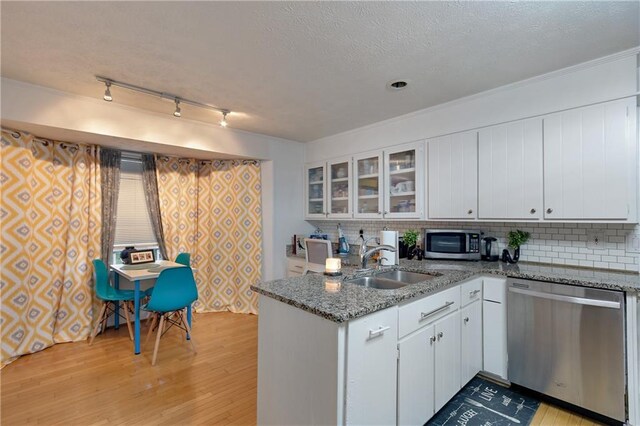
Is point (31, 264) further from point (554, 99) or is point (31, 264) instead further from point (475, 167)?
point (554, 99)

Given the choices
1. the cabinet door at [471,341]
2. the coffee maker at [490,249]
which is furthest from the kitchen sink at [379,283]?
the coffee maker at [490,249]

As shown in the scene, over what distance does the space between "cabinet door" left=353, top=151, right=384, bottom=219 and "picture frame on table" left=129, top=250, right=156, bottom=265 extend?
8.22ft

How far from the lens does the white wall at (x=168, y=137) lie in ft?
8.07

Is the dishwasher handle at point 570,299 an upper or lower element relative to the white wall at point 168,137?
lower

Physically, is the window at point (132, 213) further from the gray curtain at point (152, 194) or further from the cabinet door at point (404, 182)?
the cabinet door at point (404, 182)

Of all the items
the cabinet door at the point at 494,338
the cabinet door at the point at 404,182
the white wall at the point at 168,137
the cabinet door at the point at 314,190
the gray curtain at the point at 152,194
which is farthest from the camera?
the cabinet door at the point at 314,190

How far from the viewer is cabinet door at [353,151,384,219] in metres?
3.37

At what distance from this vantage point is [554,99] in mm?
2250

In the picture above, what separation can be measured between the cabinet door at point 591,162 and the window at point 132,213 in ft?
13.8

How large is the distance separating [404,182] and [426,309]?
1689 mm

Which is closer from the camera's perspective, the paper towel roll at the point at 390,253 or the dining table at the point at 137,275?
the paper towel roll at the point at 390,253


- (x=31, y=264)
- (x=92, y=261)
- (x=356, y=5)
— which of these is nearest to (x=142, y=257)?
(x=92, y=261)

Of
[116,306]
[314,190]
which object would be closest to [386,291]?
[314,190]

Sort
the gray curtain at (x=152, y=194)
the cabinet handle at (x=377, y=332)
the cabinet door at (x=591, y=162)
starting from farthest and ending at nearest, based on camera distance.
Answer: the gray curtain at (x=152, y=194), the cabinet door at (x=591, y=162), the cabinet handle at (x=377, y=332)
